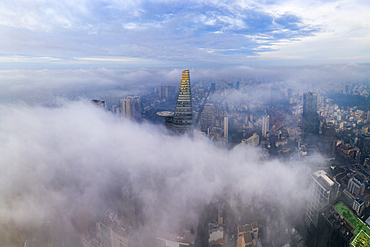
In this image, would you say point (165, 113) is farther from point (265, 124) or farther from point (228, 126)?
point (265, 124)

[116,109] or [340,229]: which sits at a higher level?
[116,109]

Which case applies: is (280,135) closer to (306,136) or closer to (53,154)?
(306,136)

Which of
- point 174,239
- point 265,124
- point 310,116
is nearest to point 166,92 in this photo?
point 265,124

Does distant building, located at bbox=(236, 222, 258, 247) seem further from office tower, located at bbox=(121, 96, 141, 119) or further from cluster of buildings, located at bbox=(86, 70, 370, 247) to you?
office tower, located at bbox=(121, 96, 141, 119)

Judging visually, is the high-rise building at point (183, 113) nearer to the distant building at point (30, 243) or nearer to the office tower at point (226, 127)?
the office tower at point (226, 127)

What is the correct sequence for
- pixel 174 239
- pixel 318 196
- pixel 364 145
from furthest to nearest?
pixel 364 145 < pixel 318 196 < pixel 174 239

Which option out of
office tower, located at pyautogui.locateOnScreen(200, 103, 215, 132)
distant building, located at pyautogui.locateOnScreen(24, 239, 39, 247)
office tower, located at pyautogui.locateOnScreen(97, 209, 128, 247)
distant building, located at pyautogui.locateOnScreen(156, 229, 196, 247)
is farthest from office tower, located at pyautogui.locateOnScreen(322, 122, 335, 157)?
distant building, located at pyautogui.locateOnScreen(24, 239, 39, 247)
